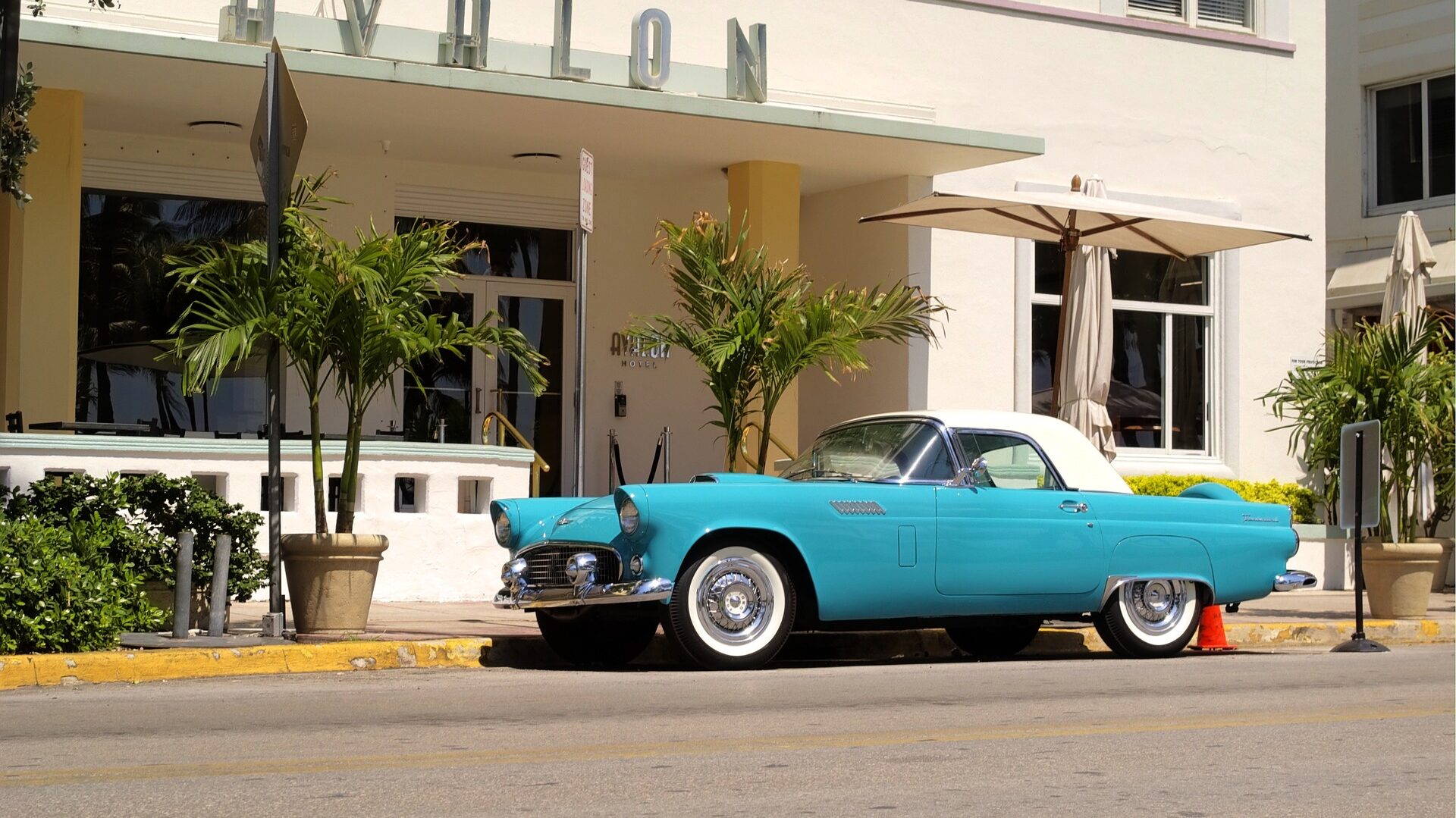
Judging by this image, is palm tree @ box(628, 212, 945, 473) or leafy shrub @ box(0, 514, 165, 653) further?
palm tree @ box(628, 212, 945, 473)

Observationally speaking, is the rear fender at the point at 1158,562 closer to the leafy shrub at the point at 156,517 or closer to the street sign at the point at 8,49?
the leafy shrub at the point at 156,517

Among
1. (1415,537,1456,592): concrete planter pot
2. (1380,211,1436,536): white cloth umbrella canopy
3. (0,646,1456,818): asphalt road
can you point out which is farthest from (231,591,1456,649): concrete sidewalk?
(1380,211,1436,536): white cloth umbrella canopy

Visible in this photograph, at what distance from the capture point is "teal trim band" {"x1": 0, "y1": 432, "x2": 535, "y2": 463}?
40.4 feet

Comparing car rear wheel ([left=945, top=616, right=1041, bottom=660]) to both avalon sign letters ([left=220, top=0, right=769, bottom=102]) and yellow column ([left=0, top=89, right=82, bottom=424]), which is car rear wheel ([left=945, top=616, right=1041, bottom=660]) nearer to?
avalon sign letters ([left=220, top=0, right=769, bottom=102])

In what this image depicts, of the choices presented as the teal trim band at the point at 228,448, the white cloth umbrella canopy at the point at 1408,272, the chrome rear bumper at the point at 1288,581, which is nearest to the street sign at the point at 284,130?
the teal trim band at the point at 228,448

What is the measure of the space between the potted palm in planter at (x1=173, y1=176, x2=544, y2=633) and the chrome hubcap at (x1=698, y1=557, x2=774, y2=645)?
7.02 ft

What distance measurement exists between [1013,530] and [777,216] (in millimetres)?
6911

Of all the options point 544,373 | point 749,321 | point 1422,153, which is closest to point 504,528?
point 749,321

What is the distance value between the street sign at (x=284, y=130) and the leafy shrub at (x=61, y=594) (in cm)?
225

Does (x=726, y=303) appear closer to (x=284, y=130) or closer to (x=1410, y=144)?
(x=284, y=130)

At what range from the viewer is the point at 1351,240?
22.5 metres

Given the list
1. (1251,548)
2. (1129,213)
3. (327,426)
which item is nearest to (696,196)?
(327,426)

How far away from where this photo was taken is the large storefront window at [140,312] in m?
16.0

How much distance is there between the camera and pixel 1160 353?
18734mm
